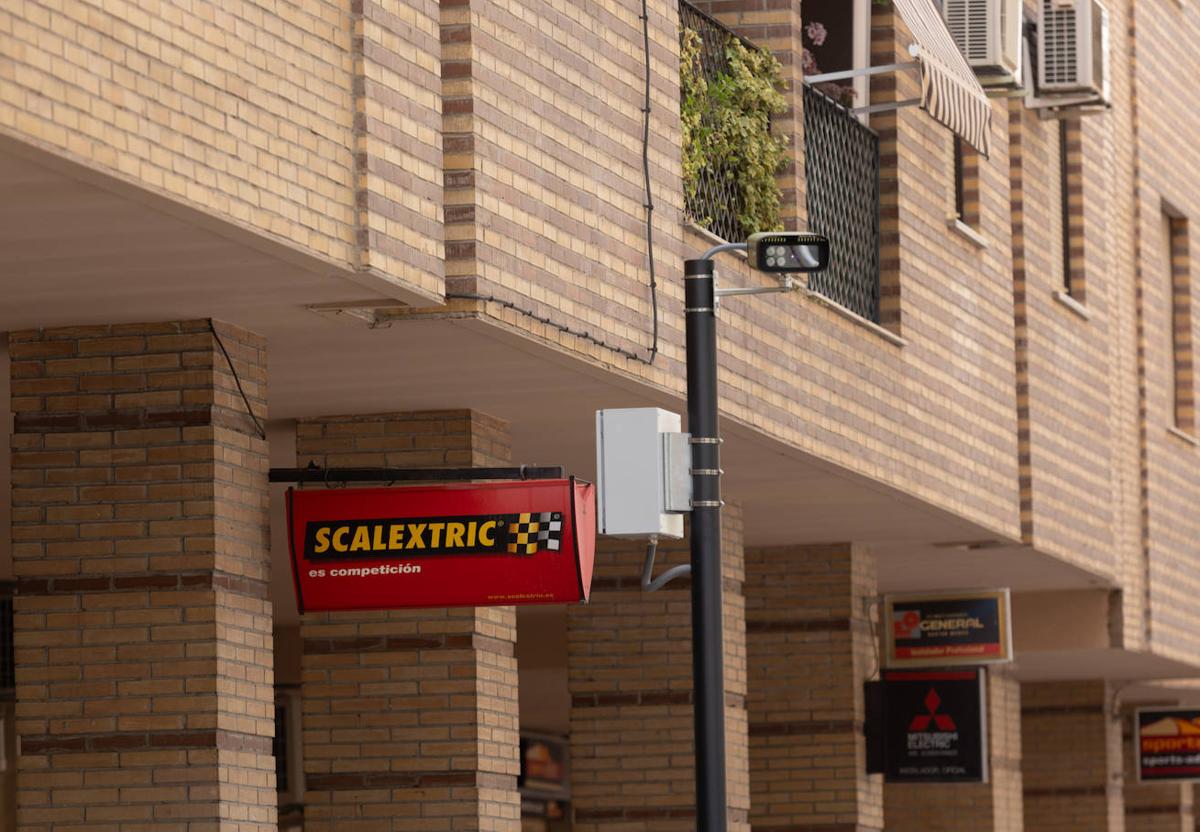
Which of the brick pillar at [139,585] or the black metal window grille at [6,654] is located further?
the black metal window grille at [6,654]

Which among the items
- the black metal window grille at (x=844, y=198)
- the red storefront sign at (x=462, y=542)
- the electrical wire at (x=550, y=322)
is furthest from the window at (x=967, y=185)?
the red storefront sign at (x=462, y=542)

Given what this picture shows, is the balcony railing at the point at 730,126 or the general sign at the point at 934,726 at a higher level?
the balcony railing at the point at 730,126

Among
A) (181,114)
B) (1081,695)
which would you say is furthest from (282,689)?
(181,114)

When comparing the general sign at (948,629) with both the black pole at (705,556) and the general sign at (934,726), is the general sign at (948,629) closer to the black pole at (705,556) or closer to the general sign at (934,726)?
the general sign at (934,726)

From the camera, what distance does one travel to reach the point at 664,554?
1571 cm

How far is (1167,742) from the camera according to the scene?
2767cm

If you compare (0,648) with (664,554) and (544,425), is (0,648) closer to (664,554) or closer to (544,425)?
(664,554)

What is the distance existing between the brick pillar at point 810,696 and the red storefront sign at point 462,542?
Result: 23.7 feet

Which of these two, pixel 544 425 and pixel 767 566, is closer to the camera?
pixel 544 425

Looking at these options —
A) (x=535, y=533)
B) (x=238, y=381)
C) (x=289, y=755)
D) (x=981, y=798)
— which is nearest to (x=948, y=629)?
(x=981, y=798)

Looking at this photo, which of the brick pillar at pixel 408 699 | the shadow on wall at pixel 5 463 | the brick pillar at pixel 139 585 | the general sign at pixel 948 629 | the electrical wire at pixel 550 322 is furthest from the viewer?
the general sign at pixel 948 629

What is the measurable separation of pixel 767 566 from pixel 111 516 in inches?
343

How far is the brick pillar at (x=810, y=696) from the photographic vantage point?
17.8 m

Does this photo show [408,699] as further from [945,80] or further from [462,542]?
[945,80]
